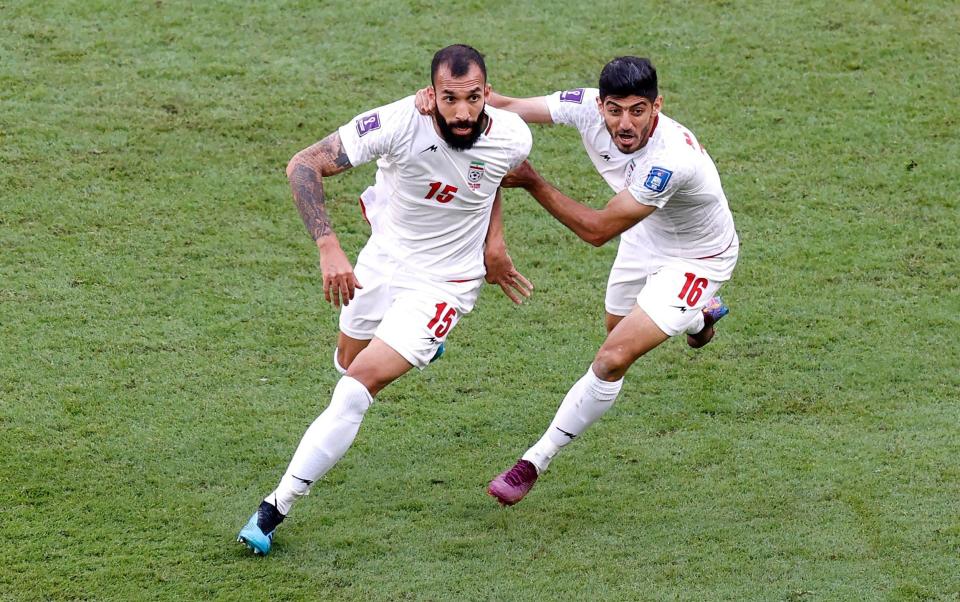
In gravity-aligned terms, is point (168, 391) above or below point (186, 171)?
below

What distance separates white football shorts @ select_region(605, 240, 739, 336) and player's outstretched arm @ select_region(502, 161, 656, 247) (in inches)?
18.6

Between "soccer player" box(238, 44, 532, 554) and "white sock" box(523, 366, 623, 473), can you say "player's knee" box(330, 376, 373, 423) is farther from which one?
"white sock" box(523, 366, 623, 473)

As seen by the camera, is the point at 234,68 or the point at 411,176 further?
the point at 234,68

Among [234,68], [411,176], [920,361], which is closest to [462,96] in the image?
[411,176]

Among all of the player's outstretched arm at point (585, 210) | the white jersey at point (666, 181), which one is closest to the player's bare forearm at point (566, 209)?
the player's outstretched arm at point (585, 210)

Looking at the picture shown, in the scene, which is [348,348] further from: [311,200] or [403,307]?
[311,200]

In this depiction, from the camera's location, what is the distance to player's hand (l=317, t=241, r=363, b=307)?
207 inches

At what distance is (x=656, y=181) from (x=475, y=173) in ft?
2.59

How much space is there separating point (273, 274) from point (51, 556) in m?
2.84

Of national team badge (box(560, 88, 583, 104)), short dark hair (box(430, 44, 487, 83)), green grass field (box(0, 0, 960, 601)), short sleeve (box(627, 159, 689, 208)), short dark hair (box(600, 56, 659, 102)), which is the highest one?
short dark hair (box(430, 44, 487, 83))

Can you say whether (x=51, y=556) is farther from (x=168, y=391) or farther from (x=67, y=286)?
(x=67, y=286)

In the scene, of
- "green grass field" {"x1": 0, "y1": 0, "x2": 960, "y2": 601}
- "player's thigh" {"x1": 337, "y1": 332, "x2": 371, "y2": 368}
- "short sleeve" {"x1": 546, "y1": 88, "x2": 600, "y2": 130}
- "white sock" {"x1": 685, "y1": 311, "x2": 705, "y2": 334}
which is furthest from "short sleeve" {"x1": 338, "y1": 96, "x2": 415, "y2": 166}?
"white sock" {"x1": 685, "y1": 311, "x2": 705, "y2": 334}

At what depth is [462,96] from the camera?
541 cm

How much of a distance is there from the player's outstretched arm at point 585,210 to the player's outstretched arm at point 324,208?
0.77m
